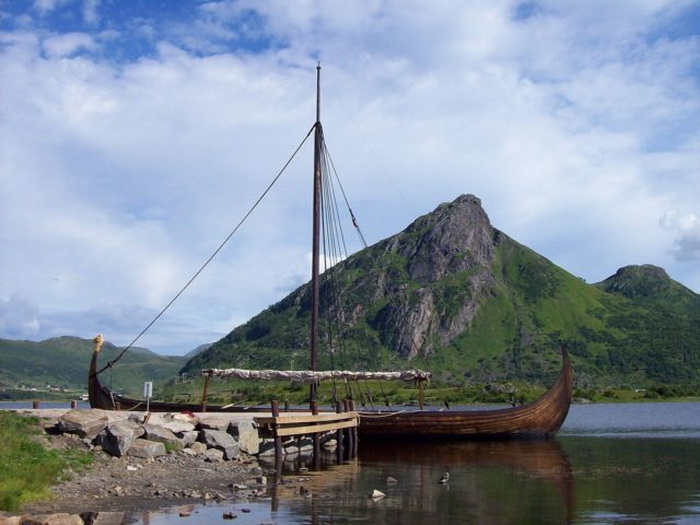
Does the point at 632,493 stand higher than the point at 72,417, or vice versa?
the point at 72,417

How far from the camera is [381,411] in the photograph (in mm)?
50469

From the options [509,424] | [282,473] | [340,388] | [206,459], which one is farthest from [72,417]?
[340,388]

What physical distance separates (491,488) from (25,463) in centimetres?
1598

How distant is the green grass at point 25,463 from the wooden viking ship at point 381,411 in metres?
15.3

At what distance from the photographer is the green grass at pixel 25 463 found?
21.0 meters

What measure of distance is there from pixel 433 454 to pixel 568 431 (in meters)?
26.7

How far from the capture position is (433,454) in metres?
42.1

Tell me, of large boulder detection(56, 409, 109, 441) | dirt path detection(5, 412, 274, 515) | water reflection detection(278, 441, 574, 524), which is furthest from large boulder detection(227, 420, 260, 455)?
large boulder detection(56, 409, 109, 441)

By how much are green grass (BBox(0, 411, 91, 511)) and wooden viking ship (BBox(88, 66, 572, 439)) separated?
15.3 metres

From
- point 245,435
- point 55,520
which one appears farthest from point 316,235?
point 55,520

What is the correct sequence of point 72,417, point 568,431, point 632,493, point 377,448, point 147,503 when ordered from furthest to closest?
point 568,431
point 377,448
point 72,417
point 632,493
point 147,503

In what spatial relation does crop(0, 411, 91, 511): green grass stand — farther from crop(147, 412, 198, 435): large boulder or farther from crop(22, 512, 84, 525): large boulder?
crop(147, 412, 198, 435): large boulder

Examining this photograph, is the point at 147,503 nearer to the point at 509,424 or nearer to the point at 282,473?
the point at 282,473

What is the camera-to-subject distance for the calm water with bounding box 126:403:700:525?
22.2 metres
